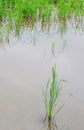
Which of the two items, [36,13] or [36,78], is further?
[36,13]

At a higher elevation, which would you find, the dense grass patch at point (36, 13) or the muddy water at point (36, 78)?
the dense grass patch at point (36, 13)

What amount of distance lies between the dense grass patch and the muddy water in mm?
503

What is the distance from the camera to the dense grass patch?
5.04 metres

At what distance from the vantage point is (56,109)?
2.71m

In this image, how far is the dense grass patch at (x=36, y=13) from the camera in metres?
5.04

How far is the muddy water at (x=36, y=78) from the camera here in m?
2.55

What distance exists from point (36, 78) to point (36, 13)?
8.49 ft

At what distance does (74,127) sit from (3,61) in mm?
1357

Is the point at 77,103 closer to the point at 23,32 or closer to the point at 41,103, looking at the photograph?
the point at 41,103

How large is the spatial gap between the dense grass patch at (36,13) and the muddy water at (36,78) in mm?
503

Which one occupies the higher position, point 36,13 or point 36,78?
point 36,13

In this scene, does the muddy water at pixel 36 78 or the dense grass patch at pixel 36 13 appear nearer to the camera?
the muddy water at pixel 36 78

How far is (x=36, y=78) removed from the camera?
324 cm

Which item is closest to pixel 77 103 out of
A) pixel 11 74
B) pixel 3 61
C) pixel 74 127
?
pixel 74 127
